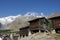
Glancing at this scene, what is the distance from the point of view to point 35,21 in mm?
63656

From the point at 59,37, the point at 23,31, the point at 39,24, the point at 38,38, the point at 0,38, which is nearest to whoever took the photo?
the point at 59,37

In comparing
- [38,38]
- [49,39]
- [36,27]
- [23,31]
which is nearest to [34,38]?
[38,38]

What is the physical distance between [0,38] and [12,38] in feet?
22.7

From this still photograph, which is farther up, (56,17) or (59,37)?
(56,17)

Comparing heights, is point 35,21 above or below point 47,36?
above

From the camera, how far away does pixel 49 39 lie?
45062 millimetres

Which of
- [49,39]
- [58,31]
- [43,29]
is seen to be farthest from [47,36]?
[43,29]

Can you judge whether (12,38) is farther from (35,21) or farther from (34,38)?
(34,38)

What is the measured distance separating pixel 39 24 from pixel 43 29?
2.39m

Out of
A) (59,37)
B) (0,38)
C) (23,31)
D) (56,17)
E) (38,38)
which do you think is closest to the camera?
(59,37)

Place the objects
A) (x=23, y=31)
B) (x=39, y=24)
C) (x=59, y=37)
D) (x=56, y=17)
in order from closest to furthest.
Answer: (x=59, y=37), (x=56, y=17), (x=39, y=24), (x=23, y=31)

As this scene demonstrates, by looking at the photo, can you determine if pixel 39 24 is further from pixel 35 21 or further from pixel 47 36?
pixel 47 36

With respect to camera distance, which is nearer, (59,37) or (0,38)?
(59,37)

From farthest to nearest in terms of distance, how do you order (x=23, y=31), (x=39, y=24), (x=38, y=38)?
(x=23, y=31)
(x=39, y=24)
(x=38, y=38)
